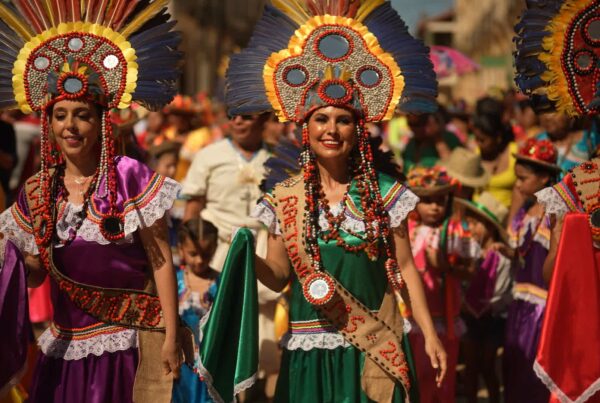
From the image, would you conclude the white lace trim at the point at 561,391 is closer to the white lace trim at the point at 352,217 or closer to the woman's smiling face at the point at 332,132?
the white lace trim at the point at 352,217

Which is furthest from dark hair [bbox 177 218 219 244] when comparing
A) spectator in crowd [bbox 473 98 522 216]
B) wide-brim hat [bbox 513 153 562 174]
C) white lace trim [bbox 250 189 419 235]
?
spectator in crowd [bbox 473 98 522 216]

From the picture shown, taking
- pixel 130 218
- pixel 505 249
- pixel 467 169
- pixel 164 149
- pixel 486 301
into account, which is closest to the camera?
pixel 130 218

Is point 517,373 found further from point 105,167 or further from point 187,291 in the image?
point 105,167

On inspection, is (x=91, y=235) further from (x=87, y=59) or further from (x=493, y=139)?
(x=493, y=139)

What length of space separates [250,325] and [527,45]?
6.95ft

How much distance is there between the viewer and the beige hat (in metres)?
7.99

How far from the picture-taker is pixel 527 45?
5.15 metres

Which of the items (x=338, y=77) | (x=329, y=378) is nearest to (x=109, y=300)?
(x=329, y=378)

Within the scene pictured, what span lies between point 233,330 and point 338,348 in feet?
1.75

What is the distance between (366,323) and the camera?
15.4ft

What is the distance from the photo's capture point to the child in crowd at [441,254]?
21.1 feet

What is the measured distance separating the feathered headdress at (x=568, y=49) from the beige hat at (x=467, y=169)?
287cm

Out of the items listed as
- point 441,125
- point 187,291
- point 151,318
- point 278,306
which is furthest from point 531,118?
point 151,318

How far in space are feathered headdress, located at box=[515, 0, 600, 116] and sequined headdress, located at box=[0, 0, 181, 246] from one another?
1.93 meters
